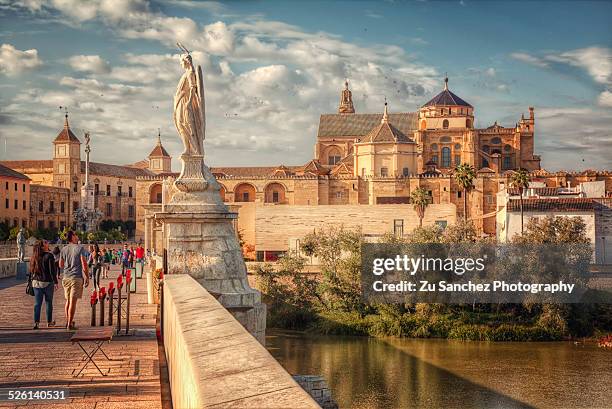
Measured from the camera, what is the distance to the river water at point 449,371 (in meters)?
19.2

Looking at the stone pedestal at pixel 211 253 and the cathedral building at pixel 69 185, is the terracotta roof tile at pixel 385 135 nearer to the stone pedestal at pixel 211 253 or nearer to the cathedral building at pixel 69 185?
the cathedral building at pixel 69 185

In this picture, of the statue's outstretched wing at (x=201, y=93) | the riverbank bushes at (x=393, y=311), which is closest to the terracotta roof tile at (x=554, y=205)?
the riverbank bushes at (x=393, y=311)

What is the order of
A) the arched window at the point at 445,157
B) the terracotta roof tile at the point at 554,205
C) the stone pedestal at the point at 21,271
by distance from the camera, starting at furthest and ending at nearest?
1. the arched window at the point at 445,157
2. the terracotta roof tile at the point at 554,205
3. the stone pedestal at the point at 21,271

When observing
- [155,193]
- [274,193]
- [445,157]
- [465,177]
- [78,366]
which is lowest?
[78,366]

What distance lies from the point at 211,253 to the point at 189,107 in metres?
1.56

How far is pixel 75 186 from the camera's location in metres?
74.7

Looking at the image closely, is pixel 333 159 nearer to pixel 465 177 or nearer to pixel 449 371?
pixel 465 177

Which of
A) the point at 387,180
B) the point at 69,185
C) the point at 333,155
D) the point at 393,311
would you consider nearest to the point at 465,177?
the point at 387,180

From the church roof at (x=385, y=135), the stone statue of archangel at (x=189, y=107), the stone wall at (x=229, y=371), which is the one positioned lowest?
the stone wall at (x=229, y=371)

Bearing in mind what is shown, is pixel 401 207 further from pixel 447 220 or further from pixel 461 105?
pixel 461 105

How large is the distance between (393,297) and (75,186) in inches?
2036

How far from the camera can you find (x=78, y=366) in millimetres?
6379

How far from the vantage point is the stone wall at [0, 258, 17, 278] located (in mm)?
19906

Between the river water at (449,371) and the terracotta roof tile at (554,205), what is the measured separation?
11.9 metres
